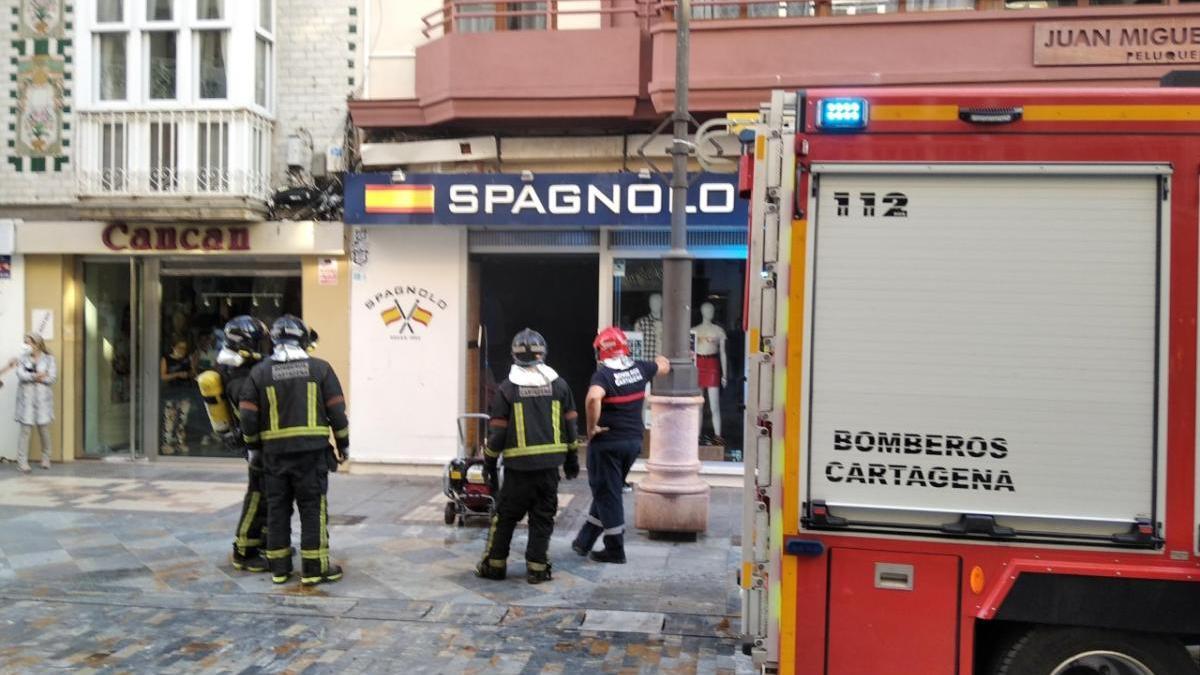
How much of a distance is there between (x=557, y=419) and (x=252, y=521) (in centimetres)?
254

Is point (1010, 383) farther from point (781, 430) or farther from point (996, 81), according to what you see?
point (996, 81)

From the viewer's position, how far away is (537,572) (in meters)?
7.04

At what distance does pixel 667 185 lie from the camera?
10.5 metres

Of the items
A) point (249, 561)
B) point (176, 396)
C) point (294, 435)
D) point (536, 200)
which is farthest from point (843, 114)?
point (176, 396)

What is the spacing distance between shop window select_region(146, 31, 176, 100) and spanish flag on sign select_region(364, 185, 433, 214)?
3088mm

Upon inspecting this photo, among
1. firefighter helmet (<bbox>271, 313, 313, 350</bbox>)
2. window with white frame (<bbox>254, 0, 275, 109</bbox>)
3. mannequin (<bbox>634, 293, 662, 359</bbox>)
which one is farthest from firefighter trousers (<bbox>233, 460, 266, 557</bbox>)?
window with white frame (<bbox>254, 0, 275, 109</bbox>)

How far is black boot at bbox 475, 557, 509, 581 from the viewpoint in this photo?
7.11 m

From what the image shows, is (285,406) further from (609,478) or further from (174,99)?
(174,99)

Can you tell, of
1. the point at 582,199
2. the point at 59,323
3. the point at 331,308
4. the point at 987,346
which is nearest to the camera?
the point at 987,346

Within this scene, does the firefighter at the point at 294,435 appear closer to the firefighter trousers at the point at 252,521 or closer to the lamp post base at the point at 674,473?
the firefighter trousers at the point at 252,521

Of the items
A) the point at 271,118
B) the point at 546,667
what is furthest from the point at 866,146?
the point at 271,118

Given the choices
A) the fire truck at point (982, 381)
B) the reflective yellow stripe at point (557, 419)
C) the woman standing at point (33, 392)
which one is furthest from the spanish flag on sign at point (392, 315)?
the fire truck at point (982, 381)

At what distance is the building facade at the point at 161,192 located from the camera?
37.8ft

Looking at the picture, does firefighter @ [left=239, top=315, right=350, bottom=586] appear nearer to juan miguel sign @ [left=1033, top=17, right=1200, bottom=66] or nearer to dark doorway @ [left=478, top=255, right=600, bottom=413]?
dark doorway @ [left=478, top=255, right=600, bottom=413]
